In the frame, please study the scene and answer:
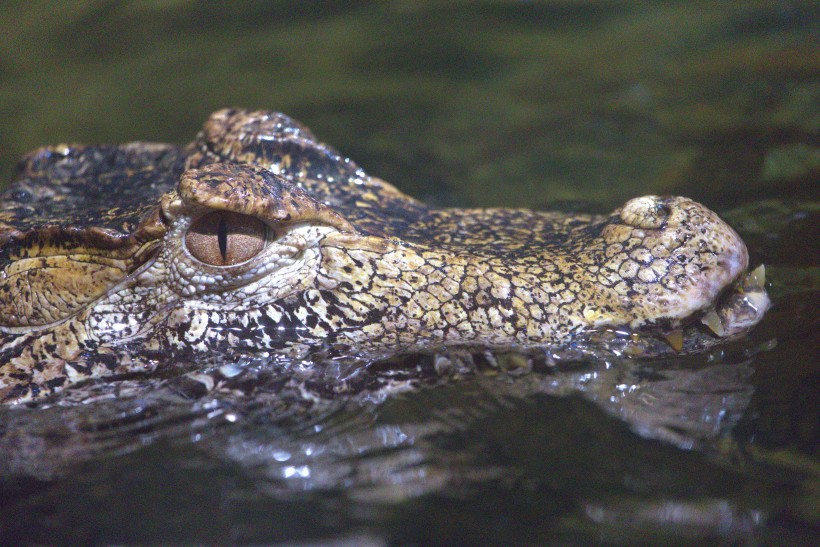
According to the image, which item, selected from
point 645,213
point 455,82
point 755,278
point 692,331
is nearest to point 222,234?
point 645,213

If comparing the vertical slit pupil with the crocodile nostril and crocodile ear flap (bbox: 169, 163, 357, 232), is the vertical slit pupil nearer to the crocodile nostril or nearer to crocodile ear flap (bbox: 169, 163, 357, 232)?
crocodile ear flap (bbox: 169, 163, 357, 232)

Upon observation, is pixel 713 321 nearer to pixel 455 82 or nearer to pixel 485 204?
pixel 485 204

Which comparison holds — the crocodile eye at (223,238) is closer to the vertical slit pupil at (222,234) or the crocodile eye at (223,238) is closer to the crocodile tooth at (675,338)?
the vertical slit pupil at (222,234)

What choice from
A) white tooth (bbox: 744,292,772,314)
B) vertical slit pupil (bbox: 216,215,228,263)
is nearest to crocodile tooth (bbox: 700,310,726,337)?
white tooth (bbox: 744,292,772,314)

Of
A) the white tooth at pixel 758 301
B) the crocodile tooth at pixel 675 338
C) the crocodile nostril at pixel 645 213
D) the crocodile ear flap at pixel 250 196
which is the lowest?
the crocodile tooth at pixel 675 338

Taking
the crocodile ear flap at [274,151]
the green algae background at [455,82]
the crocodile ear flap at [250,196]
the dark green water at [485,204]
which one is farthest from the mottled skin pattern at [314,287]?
the green algae background at [455,82]

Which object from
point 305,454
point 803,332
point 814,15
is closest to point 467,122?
point 814,15
